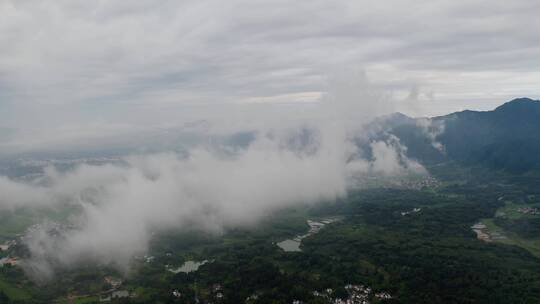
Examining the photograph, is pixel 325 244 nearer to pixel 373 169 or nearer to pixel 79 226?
pixel 79 226

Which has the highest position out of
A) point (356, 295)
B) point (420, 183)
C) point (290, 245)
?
point (420, 183)

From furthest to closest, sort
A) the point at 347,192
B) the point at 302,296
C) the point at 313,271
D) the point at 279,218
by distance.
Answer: the point at 347,192
the point at 279,218
the point at 313,271
the point at 302,296

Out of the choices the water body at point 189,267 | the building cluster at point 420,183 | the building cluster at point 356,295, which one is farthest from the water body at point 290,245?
the building cluster at point 420,183

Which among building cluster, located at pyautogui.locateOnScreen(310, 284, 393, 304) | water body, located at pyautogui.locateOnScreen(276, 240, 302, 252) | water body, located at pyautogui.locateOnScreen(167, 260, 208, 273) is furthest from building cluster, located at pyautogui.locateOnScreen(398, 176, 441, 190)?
building cluster, located at pyautogui.locateOnScreen(310, 284, 393, 304)

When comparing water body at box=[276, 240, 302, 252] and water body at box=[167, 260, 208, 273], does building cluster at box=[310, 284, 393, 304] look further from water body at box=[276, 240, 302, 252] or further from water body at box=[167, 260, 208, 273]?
water body at box=[167, 260, 208, 273]

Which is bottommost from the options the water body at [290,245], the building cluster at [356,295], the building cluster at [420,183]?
the building cluster at [356,295]

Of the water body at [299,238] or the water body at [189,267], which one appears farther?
the water body at [299,238]

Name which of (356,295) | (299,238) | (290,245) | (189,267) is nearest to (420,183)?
(299,238)

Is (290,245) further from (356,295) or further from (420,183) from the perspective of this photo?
(420,183)

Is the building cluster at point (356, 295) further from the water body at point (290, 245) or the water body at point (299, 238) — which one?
the water body at point (290, 245)

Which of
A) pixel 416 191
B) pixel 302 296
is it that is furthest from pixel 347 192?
pixel 302 296

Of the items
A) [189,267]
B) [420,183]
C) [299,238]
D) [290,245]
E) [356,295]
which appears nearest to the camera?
[356,295]
